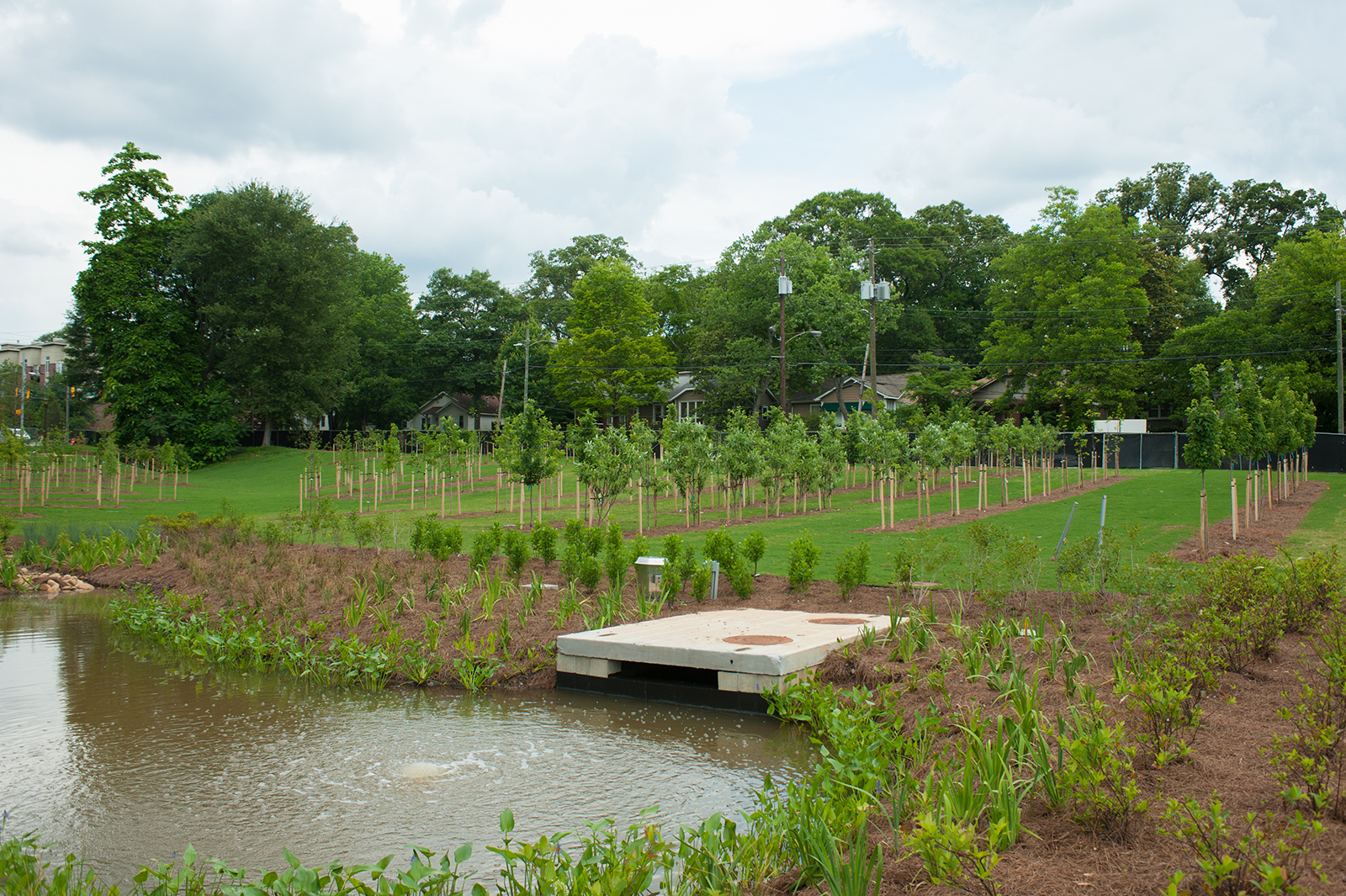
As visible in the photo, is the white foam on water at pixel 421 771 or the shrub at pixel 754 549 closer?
the white foam on water at pixel 421 771

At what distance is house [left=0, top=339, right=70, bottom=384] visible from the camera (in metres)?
87.4

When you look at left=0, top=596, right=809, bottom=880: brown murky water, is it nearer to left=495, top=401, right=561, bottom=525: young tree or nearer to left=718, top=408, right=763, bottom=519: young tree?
left=495, top=401, right=561, bottom=525: young tree

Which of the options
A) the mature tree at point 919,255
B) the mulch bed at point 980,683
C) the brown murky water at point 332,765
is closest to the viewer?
the mulch bed at point 980,683

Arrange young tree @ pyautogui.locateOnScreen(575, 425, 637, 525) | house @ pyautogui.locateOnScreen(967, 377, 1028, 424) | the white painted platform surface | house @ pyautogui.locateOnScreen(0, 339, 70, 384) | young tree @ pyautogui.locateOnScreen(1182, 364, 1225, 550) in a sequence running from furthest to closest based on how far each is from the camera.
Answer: house @ pyautogui.locateOnScreen(0, 339, 70, 384) → house @ pyautogui.locateOnScreen(967, 377, 1028, 424) → young tree @ pyautogui.locateOnScreen(575, 425, 637, 525) → young tree @ pyautogui.locateOnScreen(1182, 364, 1225, 550) → the white painted platform surface

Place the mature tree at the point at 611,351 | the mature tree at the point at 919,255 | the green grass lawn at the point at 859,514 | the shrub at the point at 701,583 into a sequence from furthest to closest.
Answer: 1. the mature tree at the point at 919,255
2. the mature tree at the point at 611,351
3. the green grass lawn at the point at 859,514
4. the shrub at the point at 701,583

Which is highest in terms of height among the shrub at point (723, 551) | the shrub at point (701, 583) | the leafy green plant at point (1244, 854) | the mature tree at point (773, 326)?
the mature tree at point (773, 326)

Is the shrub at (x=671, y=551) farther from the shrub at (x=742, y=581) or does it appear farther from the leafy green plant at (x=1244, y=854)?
the leafy green plant at (x=1244, y=854)

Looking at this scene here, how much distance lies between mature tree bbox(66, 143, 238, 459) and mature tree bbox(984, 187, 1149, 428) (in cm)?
3947

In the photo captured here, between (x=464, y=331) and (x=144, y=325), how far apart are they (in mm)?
21928

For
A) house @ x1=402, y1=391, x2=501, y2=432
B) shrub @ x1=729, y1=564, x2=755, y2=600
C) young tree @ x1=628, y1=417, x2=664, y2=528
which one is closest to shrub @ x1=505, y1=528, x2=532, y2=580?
shrub @ x1=729, y1=564, x2=755, y2=600

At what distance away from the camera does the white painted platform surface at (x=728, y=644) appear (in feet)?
25.4

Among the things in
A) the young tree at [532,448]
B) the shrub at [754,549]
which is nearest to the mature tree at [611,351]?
the young tree at [532,448]

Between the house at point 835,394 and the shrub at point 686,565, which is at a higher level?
the house at point 835,394

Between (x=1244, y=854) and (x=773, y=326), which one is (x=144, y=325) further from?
(x=1244, y=854)
